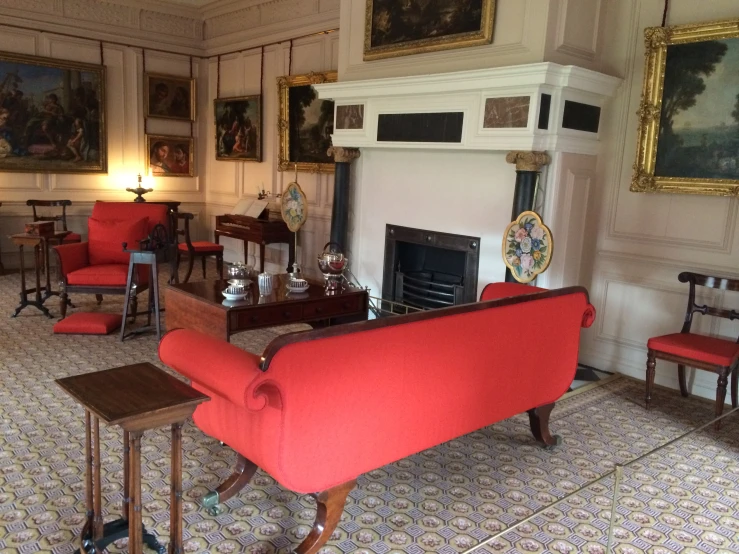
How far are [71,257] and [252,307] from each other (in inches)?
99.9

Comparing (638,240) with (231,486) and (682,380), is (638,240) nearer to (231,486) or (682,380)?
(682,380)

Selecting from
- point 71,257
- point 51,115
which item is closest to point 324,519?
point 71,257

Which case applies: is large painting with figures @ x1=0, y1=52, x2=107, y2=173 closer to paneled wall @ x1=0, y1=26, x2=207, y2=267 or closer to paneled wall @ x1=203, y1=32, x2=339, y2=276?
paneled wall @ x1=0, y1=26, x2=207, y2=267

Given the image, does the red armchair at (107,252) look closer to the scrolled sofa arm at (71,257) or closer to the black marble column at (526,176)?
the scrolled sofa arm at (71,257)

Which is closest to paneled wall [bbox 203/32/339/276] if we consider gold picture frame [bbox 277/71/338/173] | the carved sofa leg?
gold picture frame [bbox 277/71/338/173]

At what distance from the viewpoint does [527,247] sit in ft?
15.1

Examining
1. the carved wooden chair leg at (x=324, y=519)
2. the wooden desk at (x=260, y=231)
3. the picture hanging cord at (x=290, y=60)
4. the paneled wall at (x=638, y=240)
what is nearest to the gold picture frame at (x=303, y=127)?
the picture hanging cord at (x=290, y=60)

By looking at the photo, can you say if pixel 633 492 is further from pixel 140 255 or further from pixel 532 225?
A: pixel 140 255

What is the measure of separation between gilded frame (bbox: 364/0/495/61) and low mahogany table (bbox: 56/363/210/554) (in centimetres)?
386

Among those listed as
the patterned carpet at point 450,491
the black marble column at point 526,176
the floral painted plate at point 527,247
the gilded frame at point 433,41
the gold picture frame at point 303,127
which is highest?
the gilded frame at point 433,41

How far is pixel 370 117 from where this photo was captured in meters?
5.80

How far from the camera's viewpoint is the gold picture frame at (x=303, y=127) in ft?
24.6

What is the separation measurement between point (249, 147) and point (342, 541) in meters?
Answer: 7.04

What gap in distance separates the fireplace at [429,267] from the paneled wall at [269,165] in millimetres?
1843
